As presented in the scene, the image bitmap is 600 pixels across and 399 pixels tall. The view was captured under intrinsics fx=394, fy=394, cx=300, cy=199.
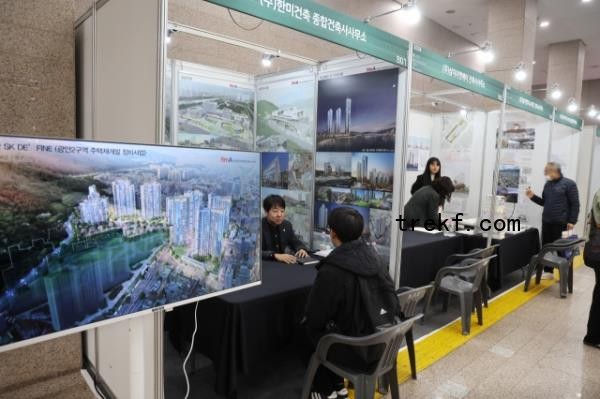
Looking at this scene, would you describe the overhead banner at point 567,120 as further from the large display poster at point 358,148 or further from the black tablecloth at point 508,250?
the large display poster at point 358,148

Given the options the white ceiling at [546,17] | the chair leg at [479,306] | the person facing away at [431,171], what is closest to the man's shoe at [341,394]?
the chair leg at [479,306]

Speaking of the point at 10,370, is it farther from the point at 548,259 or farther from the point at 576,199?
the point at 576,199

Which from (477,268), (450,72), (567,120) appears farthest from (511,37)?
(477,268)

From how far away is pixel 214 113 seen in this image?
3768 mm

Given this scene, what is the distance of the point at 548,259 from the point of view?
4.79m

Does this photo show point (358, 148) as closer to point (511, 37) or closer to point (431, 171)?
point (431, 171)

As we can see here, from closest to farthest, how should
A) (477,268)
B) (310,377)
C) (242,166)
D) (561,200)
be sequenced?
(242,166)
(310,377)
(477,268)
(561,200)

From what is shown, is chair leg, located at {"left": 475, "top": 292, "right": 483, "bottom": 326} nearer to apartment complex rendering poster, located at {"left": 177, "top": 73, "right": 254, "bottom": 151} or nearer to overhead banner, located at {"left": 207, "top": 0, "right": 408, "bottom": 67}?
overhead banner, located at {"left": 207, "top": 0, "right": 408, "bottom": 67}

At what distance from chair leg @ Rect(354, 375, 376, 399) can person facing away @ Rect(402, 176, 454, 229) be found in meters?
2.45

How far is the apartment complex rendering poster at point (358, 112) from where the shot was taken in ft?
9.91

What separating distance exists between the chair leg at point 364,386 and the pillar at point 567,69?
9764 mm

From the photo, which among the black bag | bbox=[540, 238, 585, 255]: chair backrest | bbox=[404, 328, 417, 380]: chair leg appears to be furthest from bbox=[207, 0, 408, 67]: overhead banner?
bbox=[540, 238, 585, 255]: chair backrest

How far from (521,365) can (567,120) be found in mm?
4544

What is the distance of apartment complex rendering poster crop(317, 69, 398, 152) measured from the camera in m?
3.02
